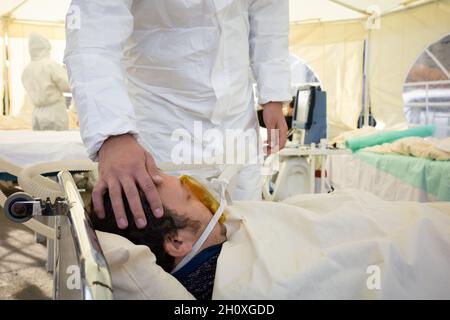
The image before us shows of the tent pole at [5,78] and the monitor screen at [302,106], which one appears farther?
the tent pole at [5,78]

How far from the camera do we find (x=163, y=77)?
1.25m

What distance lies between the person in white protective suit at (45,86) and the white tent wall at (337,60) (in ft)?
11.1

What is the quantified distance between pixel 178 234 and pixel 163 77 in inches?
20.9

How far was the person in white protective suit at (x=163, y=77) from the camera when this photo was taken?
83 centimetres

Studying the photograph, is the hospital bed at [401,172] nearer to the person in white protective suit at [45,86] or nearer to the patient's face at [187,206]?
the patient's face at [187,206]

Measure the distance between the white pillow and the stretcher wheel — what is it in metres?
0.14

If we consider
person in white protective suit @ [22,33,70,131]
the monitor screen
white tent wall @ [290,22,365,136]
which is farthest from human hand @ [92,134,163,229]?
white tent wall @ [290,22,365,136]

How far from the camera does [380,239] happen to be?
34.0 inches

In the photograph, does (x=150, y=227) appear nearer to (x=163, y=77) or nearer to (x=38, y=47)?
(x=163, y=77)

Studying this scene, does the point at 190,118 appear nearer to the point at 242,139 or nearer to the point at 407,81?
the point at 242,139

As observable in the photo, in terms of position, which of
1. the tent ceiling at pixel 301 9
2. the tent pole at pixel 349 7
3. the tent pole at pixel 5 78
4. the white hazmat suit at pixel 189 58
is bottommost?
the white hazmat suit at pixel 189 58

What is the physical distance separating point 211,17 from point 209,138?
364 mm

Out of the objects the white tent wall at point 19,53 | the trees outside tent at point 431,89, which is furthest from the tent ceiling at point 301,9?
the trees outside tent at point 431,89

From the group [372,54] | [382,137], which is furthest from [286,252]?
[372,54]
